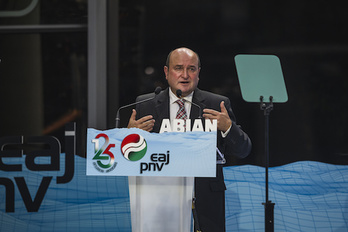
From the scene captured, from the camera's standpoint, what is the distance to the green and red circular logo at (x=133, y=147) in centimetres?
232

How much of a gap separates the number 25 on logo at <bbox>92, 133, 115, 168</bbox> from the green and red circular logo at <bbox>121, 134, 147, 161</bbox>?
77 millimetres

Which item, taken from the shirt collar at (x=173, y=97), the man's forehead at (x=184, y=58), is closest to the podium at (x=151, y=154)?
the shirt collar at (x=173, y=97)

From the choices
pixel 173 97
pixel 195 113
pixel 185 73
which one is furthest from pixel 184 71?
pixel 195 113

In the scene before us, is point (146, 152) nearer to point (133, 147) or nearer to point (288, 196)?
point (133, 147)

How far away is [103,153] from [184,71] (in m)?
0.86

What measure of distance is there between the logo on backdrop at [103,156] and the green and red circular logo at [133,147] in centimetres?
8

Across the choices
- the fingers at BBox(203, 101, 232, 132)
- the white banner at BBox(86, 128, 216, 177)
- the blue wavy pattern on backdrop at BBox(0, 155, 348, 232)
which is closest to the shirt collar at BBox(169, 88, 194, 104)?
the fingers at BBox(203, 101, 232, 132)

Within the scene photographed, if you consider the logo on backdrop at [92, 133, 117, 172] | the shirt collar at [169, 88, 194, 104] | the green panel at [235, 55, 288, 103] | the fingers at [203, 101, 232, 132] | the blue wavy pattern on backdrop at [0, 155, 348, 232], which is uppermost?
the green panel at [235, 55, 288, 103]

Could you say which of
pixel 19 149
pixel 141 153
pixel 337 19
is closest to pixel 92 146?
pixel 141 153

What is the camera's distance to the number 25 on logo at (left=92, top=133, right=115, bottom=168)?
2328 millimetres

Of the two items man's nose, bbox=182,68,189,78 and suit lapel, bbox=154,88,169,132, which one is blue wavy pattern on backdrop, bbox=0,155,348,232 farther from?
man's nose, bbox=182,68,189,78

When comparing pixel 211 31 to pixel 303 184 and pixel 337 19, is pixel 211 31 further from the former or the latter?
pixel 303 184

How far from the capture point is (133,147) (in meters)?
2.33

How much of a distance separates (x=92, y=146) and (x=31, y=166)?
1602 millimetres
